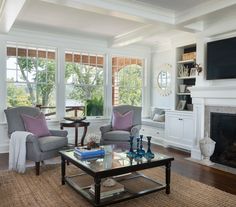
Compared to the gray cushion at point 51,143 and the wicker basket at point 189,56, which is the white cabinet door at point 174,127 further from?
the gray cushion at point 51,143

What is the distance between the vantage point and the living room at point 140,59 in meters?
3.68

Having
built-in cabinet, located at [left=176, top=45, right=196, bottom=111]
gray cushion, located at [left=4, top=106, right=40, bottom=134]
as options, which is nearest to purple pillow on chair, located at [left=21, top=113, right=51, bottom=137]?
gray cushion, located at [left=4, top=106, right=40, bottom=134]

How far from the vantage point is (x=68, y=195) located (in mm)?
2881

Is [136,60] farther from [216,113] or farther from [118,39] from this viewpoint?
[216,113]

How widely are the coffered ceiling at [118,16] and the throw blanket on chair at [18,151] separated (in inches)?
71.1

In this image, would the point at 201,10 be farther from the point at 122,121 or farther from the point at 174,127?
the point at 174,127

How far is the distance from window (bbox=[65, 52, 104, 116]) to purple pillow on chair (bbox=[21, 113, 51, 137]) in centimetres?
160

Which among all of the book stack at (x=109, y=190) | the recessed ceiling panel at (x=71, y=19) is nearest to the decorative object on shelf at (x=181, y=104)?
the recessed ceiling panel at (x=71, y=19)

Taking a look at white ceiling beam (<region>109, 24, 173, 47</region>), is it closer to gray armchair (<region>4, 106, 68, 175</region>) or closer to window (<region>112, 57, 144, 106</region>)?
window (<region>112, 57, 144, 106</region>)

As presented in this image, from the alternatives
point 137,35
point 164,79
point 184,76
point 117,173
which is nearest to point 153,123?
point 164,79

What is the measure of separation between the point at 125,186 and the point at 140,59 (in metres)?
4.43

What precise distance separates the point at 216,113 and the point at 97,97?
2917 millimetres

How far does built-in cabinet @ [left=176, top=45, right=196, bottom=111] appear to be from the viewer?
5.55 metres

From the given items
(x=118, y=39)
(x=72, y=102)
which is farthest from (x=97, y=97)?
(x=118, y=39)
